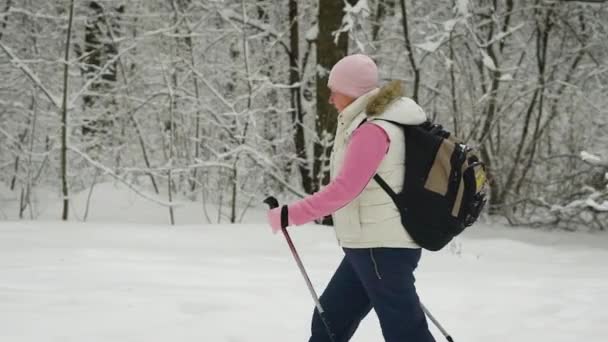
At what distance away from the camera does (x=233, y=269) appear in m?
5.79

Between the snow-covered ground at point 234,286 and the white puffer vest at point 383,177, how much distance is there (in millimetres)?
1480

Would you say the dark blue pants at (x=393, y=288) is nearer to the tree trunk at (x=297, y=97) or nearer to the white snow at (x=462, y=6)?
the white snow at (x=462, y=6)

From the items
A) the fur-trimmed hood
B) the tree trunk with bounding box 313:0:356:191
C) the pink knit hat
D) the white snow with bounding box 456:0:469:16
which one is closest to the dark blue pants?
the fur-trimmed hood

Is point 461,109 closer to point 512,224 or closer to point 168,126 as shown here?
point 512,224

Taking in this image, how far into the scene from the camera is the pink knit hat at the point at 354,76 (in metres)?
2.78

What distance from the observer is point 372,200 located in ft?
8.85

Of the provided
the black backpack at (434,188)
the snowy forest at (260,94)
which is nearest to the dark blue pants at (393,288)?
the black backpack at (434,188)

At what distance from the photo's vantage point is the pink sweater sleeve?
2.58 m

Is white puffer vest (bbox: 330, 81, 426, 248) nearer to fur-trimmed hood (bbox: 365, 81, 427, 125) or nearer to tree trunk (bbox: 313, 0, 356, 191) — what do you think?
fur-trimmed hood (bbox: 365, 81, 427, 125)

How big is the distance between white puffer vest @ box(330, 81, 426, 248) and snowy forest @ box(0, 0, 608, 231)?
6425 millimetres

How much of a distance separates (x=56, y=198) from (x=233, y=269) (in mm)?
6884

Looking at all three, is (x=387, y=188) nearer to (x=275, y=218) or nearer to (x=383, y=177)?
(x=383, y=177)

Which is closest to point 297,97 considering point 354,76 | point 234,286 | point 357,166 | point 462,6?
point 462,6

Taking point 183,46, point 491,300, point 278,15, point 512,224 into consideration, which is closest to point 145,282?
point 491,300
